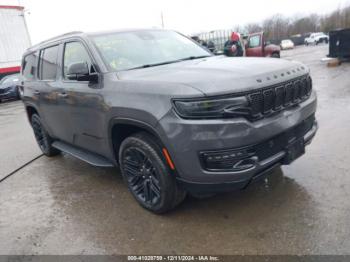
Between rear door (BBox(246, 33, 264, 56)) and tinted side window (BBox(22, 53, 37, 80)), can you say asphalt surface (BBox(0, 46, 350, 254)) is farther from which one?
rear door (BBox(246, 33, 264, 56))

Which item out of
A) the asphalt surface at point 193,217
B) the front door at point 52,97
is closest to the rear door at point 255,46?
the asphalt surface at point 193,217

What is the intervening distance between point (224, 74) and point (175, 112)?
0.55 metres

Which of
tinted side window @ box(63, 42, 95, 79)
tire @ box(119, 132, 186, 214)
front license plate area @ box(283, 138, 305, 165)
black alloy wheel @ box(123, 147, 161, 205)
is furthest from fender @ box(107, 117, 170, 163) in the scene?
front license plate area @ box(283, 138, 305, 165)

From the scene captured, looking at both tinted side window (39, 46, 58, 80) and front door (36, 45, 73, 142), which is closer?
front door (36, 45, 73, 142)

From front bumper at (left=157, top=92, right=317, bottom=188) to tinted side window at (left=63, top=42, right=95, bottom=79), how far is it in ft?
4.90

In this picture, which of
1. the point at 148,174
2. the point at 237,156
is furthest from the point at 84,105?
the point at 237,156

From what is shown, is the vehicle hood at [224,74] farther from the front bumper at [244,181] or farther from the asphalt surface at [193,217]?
the asphalt surface at [193,217]

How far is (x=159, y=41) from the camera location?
13.9 feet

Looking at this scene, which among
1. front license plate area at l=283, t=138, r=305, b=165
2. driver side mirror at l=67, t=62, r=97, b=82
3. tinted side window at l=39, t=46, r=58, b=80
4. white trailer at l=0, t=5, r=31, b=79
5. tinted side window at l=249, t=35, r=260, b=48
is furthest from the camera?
white trailer at l=0, t=5, r=31, b=79

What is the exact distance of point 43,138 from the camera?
5867 mm

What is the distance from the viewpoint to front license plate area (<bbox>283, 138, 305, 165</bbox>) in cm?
297

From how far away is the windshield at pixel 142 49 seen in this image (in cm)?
368

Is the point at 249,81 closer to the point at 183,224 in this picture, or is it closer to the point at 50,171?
the point at 183,224

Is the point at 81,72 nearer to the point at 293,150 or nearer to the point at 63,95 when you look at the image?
the point at 63,95
